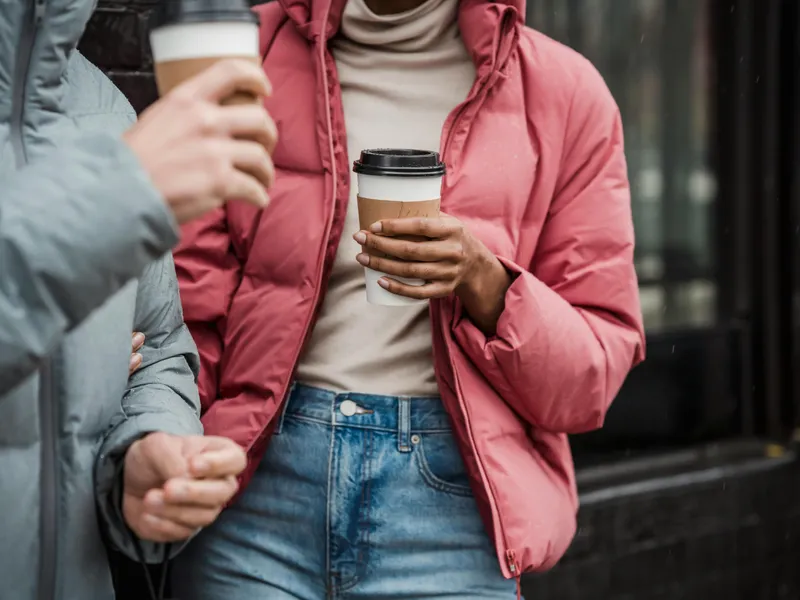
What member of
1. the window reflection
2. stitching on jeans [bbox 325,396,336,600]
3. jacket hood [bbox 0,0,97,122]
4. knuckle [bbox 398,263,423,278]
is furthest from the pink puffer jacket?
the window reflection

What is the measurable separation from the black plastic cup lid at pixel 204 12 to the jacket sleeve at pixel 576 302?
2.93 feet

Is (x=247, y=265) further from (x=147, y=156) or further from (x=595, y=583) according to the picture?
(x=595, y=583)

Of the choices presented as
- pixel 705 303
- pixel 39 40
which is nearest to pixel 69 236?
pixel 39 40

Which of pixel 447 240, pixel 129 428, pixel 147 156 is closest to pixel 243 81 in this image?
pixel 147 156

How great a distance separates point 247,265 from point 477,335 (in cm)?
50

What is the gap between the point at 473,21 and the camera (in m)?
2.23

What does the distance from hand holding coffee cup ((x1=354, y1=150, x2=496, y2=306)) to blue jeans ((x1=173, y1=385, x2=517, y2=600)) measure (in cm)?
29

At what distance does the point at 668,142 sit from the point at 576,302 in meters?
2.70

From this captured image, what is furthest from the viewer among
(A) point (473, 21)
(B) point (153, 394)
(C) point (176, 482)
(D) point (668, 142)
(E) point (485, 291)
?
(D) point (668, 142)

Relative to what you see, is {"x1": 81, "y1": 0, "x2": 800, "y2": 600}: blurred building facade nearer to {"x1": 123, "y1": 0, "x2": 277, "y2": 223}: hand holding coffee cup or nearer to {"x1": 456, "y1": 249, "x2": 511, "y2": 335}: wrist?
{"x1": 456, "y1": 249, "x2": 511, "y2": 335}: wrist

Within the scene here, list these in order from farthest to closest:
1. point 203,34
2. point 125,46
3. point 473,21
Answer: point 125,46 < point 473,21 < point 203,34

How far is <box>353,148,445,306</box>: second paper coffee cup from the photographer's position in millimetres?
1911

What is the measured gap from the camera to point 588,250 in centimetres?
225

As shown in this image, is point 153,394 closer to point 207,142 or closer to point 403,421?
point 403,421
